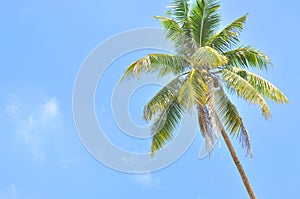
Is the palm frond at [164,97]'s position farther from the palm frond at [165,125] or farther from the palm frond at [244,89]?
the palm frond at [244,89]

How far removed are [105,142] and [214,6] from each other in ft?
18.1

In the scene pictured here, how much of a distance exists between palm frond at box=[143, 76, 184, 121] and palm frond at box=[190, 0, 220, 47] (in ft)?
5.11

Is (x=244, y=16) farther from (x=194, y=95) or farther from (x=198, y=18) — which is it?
(x=194, y=95)

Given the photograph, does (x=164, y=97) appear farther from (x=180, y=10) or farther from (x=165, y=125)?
(x=180, y=10)

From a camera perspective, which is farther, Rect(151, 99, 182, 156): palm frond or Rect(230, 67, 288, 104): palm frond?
Rect(151, 99, 182, 156): palm frond

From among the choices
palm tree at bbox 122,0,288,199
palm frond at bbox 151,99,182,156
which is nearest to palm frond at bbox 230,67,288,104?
palm tree at bbox 122,0,288,199

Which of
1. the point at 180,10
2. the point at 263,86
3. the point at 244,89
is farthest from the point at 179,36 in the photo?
the point at 263,86

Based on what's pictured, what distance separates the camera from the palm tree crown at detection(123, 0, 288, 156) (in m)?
13.5

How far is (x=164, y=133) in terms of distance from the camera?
14844 mm

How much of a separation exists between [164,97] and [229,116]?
83.7 inches

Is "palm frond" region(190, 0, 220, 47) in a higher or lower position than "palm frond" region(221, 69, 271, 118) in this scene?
higher

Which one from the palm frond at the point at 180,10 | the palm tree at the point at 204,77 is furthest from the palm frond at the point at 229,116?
the palm frond at the point at 180,10

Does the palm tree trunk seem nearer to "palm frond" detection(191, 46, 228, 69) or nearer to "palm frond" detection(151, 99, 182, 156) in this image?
"palm frond" detection(151, 99, 182, 156)

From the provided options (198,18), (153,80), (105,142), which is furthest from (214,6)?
(105,142)
